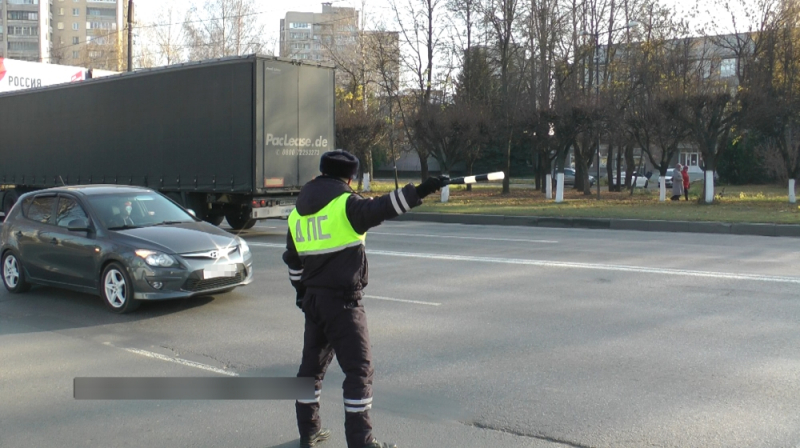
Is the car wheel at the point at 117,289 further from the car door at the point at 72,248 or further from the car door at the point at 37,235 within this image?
the car door at the point at 37,235

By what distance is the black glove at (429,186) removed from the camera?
3787 millimetres

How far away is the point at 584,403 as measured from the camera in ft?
16.7

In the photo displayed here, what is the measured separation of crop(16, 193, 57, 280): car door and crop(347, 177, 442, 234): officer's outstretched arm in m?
6.65

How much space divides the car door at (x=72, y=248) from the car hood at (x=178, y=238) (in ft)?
1.49

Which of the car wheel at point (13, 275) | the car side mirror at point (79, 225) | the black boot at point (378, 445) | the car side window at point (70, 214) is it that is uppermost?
the car side window at point (70, 214)

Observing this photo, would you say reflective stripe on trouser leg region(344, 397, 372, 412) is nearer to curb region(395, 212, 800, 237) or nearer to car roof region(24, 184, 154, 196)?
car roof region(24, 184, 154, 196)

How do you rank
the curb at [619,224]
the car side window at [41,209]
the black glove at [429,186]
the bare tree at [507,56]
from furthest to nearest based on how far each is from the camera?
the bare tree at [507,56] < the curb at [619,224] < the car side window at [41,209] < the black glove at [429,186]

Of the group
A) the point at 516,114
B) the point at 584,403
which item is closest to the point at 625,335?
the point at 584,403

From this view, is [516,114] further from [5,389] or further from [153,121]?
[5,389]

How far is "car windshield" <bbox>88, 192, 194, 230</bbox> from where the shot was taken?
29.4 ft

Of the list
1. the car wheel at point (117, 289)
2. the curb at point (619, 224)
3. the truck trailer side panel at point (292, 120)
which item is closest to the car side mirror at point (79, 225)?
the car wheel at point (117, 289)

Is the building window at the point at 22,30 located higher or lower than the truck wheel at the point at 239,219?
higher

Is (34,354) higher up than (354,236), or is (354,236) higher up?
(354,236)

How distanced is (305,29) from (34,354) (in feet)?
478
